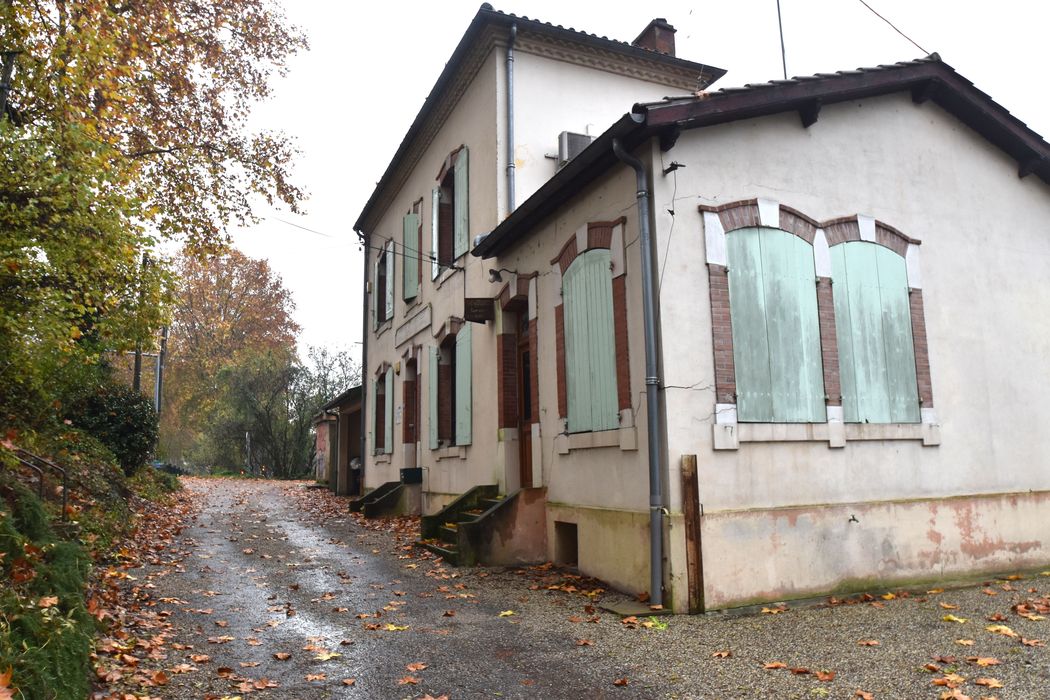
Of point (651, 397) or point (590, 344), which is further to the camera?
point (590, 344)

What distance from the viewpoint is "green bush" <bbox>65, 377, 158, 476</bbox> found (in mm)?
14883

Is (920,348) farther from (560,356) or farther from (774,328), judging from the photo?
(560,356)

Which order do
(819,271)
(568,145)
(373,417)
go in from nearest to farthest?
(819,271)
(568,145)
(373,417)

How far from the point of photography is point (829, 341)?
8.16 metres

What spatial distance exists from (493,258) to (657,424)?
203 inches

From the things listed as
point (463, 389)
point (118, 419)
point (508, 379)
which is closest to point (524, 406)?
point (508, 379)

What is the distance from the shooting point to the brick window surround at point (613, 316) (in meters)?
7.92

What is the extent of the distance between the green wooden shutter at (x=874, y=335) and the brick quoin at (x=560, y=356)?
118 inches

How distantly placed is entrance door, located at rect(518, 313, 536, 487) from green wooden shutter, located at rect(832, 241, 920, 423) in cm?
423

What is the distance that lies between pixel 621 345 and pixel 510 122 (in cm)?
541

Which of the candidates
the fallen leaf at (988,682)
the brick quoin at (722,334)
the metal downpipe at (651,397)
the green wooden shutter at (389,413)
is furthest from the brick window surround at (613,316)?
the green wooden shutter at (389,413)

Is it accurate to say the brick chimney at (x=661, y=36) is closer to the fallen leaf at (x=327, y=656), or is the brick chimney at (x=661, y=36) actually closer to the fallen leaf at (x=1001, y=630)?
the fallen leaf at (x=1001, y=630)

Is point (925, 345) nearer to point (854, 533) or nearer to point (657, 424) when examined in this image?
point (854, 533)

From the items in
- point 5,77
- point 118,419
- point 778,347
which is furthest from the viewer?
point 118,419
